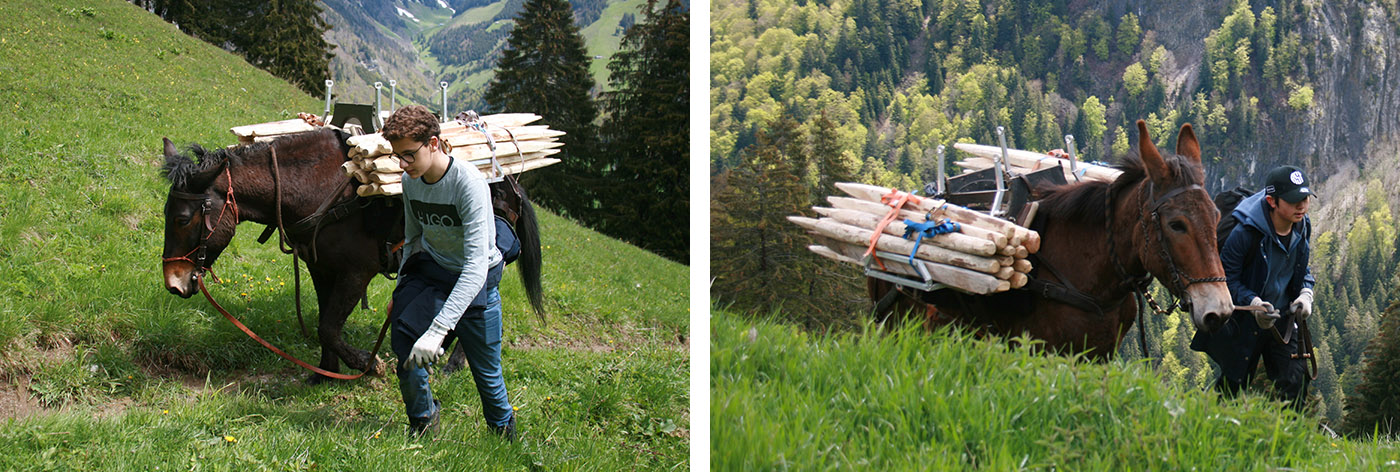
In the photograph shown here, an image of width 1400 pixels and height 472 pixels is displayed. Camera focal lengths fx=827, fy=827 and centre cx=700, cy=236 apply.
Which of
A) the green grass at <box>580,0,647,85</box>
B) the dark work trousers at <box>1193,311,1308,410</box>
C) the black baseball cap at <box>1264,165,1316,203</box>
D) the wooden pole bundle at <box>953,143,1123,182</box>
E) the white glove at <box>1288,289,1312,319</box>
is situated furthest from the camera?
the green grass at <box>580,0,647,85</box>

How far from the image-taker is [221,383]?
5.36m

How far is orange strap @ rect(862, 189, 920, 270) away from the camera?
12.6 feet

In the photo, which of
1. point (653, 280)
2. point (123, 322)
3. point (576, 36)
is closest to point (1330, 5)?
point (576, 36)

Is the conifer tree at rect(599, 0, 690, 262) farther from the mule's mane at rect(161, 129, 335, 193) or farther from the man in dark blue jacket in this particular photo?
the man in dark blue jacket

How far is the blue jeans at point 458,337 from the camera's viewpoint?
3732mm

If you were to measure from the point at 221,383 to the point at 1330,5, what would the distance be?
39459 millimetres

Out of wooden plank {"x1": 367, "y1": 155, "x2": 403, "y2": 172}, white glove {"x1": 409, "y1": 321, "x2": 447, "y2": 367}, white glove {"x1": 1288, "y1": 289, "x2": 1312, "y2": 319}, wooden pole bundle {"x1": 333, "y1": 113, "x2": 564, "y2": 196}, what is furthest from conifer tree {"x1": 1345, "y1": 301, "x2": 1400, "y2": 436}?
wooden plank {"x1": 367, "y1": 155, "x2": 403, "y2": 172}

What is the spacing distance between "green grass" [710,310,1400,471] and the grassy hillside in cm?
204

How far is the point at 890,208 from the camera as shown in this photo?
4090mm

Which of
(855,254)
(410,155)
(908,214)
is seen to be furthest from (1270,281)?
(410,155)

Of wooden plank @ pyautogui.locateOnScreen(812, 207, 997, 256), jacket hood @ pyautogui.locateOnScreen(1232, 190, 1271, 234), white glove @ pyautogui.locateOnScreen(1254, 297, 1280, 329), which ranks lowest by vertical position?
white glove @ pyautogui.locateOnScreen(1254, 297, 1280, 329)

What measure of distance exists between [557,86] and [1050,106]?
24.8m

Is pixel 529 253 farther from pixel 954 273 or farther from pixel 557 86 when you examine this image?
pixel 557 86

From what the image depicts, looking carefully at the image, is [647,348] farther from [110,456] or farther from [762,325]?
[762,325]
